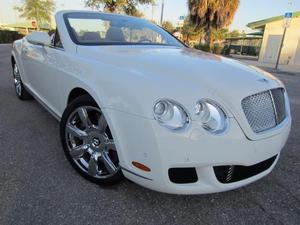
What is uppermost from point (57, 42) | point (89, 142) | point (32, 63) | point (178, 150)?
point (57, 42)

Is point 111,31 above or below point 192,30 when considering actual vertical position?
below

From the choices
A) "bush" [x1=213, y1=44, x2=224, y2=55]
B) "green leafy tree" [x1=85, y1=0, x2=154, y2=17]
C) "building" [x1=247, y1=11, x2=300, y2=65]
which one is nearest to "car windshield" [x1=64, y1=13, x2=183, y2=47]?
"green leafy tree" [x1=85, y1=0, x2=154, y2=17]

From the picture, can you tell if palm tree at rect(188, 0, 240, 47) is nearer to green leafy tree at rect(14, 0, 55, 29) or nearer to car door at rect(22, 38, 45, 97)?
car door at rect(22, 38, 45, 97)

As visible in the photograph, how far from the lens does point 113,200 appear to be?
189 centimetres

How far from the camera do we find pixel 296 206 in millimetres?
1948

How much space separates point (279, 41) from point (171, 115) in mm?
20772

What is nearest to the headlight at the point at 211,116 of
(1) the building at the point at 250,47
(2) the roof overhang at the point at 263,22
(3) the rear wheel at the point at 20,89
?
(3) the rear wheel at the point at 20,89

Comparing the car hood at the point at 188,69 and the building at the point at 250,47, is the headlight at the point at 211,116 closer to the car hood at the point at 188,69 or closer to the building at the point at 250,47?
the car hood at the point at 188,69

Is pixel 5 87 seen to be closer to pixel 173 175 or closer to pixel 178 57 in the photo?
pixel 178 57

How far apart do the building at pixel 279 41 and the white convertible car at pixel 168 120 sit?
19.6 meters

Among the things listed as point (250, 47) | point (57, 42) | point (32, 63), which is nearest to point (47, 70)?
point (57, 42)

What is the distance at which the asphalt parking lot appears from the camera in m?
1.73

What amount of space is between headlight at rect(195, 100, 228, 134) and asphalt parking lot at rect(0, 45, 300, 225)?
680 millimetres

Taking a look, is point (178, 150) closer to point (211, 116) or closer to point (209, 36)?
point (211, 116)
